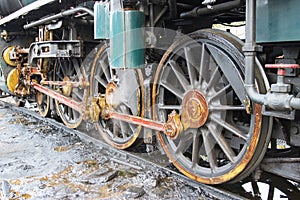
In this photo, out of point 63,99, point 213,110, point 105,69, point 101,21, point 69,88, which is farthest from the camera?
point 69,88

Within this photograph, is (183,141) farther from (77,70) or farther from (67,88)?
(67,88)

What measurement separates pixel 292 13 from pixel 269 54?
0.59 m

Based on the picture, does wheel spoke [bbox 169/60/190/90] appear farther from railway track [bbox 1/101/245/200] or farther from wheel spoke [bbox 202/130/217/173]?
railway track [bbox 1/101/245/200]

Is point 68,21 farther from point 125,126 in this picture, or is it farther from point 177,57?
point 177,57

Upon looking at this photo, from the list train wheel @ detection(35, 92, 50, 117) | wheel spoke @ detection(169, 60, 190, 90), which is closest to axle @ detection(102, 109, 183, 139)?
→ wheel spoke @ detection(169, 60, 190, 90)

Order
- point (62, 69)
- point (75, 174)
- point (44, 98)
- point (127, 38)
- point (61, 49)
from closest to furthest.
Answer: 1. point (127, 38)
2. point (75, 174)
3. point (61, 49)
4. point (62, 69)
5. point (44, 98)

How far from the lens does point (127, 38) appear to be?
267 centimetres

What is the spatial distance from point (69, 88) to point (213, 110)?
8.53 feet

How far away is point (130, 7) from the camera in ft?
8.83

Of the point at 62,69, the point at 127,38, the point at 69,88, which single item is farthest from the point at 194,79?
the point at 62,69

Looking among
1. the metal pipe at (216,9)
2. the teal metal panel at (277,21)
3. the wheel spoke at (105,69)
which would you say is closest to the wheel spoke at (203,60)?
the metal pipe at (216,9)

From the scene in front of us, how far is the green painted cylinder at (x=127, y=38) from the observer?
2.65 meters

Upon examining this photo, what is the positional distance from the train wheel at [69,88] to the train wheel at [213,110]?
183 centimetres

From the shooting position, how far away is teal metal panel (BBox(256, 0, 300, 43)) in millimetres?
1667
